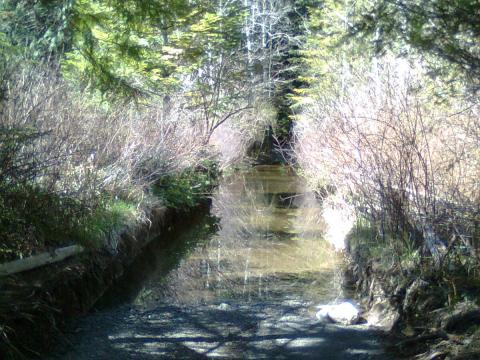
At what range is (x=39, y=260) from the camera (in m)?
7.75

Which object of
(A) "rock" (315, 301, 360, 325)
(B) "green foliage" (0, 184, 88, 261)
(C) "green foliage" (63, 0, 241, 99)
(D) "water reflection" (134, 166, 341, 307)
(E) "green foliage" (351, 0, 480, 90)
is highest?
(C) "green foliage" (63, 0, 241, 99)

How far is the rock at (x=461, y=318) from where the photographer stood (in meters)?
6.49

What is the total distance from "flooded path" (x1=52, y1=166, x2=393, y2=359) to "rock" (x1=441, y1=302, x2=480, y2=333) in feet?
2.87

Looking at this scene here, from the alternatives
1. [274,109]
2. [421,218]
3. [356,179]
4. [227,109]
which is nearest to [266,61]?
[274,109]

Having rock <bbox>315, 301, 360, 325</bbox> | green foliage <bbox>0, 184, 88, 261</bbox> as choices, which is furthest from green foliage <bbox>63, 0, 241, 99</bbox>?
rock <bbox>315, 301, 360, 325</bbox>

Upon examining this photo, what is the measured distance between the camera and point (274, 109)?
3186 centimetres

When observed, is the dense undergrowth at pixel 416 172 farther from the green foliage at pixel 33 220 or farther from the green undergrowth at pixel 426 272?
the green foliage at pixel 33 220

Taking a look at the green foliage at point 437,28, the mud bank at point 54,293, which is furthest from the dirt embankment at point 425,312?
the mud bank at point 54,293

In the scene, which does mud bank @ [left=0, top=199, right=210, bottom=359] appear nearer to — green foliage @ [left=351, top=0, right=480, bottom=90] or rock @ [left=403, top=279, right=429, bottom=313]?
rock @ [left=403, top=279, right=429, bottom=313]

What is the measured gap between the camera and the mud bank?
6365 millimetres

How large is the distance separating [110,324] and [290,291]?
3301mm

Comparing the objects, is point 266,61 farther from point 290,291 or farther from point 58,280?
point 58,280

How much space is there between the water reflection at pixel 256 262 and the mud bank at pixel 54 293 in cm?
72

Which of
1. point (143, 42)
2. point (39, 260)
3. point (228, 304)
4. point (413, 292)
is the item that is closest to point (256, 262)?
point (228, 304)
